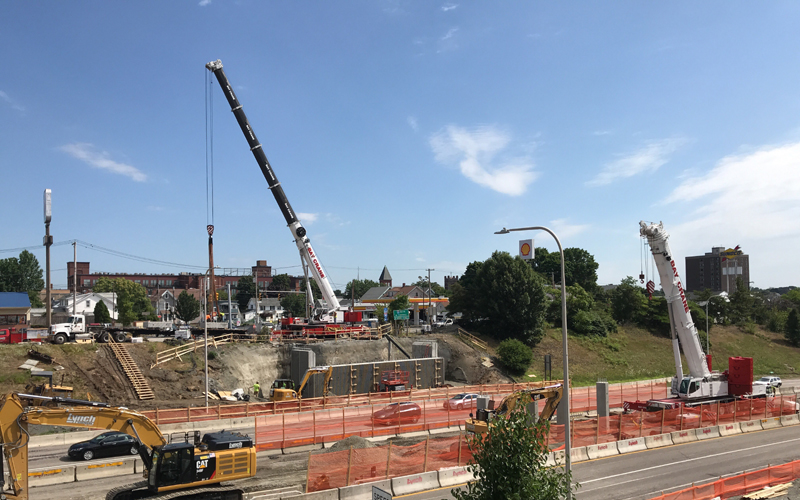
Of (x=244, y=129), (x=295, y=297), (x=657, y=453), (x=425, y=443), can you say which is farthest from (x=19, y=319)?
(x=295, y=297)

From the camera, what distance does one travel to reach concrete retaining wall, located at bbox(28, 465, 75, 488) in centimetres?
1969

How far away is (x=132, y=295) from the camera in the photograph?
336 feet

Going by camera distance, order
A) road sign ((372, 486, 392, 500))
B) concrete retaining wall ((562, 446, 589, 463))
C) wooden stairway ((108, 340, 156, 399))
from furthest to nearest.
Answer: wooden stairway ((108, 340, 156, 399)) → concrete retaining wall ((562, 446, 589, 463)) → road sign ((372, 486, 392, 500))

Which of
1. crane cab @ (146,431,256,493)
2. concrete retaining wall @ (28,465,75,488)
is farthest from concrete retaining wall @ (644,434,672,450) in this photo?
concrete retaining wall @ (28,465,75,488)

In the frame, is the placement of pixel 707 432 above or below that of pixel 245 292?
below

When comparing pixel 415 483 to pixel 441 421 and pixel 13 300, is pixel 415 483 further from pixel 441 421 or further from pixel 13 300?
pixel 13 300

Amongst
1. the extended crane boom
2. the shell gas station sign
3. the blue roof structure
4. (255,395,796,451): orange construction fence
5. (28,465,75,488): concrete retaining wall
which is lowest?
(255,395,796,451): orange construction fence

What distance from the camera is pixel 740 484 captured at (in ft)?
61.0

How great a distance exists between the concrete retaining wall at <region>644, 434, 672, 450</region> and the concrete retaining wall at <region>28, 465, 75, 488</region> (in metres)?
24.4

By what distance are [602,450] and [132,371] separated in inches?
1226

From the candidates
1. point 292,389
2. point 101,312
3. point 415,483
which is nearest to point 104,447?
point 415,483

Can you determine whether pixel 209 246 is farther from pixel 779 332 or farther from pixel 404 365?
pixel 779 332

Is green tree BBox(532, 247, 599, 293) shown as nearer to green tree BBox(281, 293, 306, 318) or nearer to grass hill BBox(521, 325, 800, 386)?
grass hill BBox(521, 325, 800, 386)

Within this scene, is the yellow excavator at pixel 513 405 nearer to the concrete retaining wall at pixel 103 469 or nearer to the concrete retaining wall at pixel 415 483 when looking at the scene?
the concrete retaining wall at pixel 415 483
